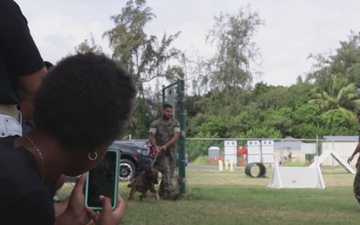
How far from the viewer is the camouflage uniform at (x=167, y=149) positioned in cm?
1300

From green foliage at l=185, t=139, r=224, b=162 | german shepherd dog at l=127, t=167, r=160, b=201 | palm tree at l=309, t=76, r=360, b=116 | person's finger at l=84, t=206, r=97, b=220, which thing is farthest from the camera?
palm tree at l=309, t=76, r=360, b=116

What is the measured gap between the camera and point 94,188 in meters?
2.48

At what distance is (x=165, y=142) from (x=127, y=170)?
4.91 metres

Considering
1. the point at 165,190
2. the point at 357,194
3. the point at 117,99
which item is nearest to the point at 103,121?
the point at 117,99

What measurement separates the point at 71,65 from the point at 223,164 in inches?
1122

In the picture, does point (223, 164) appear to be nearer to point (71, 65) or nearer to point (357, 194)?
point (357, 194)

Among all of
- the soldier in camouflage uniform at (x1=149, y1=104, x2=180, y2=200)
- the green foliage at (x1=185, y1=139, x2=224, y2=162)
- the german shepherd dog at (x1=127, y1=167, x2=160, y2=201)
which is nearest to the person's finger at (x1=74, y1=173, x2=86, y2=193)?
the german shepherd dog at (x1=127, y1=167, x2=160, y2=201)

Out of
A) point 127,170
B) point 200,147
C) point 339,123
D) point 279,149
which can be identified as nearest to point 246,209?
point 127,170

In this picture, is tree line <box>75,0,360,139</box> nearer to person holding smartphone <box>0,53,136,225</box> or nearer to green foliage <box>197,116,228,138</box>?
green foliage <box>197,116,228,138</box>

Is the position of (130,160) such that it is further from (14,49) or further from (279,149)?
(279,149)

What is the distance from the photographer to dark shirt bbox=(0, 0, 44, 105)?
8.81 feet

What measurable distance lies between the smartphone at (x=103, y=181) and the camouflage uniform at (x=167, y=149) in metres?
10.4

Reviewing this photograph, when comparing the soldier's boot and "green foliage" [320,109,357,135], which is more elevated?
"green foliage" [320,109,357,135]

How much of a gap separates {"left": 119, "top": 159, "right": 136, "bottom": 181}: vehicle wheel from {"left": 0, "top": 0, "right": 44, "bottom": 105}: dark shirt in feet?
48.3
